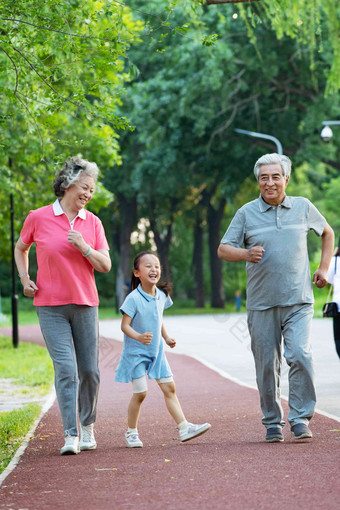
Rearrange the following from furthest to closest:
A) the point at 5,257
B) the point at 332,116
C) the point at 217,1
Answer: the point at 332,116
the point at 5,257
the point at 217,1

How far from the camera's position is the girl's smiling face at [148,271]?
23.6 feet

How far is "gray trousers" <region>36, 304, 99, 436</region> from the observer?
22.4 ft

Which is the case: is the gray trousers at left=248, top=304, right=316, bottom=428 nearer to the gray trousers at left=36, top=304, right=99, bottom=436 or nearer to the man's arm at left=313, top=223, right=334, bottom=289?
the man's arm at left=313, top=223, right=334, bottom=289

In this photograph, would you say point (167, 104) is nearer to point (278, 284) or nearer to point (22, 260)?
point (22, 260)

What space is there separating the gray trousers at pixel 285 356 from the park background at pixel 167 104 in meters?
2.23

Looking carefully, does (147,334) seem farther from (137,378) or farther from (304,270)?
(304,270)

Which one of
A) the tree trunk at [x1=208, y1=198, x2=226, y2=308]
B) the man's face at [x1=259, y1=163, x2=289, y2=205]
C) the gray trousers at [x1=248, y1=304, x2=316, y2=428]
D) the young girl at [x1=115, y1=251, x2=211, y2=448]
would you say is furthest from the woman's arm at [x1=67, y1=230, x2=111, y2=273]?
the tree trunk at [x1=208, y1=198, x2=226, y2=308]

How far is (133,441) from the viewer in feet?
23.2

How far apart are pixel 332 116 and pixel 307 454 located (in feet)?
87.7

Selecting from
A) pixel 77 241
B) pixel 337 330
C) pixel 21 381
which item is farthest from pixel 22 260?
pixel 21 381

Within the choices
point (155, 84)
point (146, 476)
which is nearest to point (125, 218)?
point (155, 84)

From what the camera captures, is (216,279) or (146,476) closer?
(146,476)

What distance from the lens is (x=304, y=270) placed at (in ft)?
23.3

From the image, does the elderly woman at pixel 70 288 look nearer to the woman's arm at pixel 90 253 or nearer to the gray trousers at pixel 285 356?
the woman's arm at pixel 90 253
